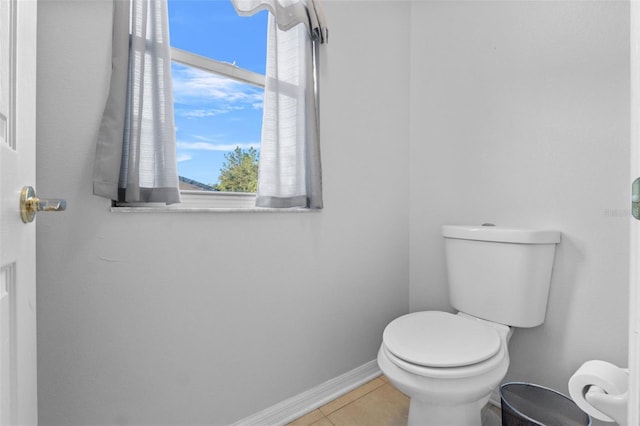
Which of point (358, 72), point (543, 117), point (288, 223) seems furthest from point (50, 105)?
point (543, 117)

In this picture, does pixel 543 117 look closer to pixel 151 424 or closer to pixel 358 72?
pixel 358 72

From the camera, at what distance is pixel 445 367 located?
0.90 m

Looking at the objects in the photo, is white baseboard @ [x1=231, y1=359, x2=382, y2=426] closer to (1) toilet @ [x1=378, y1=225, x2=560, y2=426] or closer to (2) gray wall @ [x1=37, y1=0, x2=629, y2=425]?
(2) gray wall @ [x1=37, y1=0, x2=629, y2=425]

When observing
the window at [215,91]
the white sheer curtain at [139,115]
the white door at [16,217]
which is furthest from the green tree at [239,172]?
the white door at [16,217]

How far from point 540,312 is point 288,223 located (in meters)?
1.05

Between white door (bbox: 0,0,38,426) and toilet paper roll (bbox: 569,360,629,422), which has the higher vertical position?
white door (bbox: 0,0,38,426)

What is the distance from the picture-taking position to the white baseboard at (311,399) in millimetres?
1205

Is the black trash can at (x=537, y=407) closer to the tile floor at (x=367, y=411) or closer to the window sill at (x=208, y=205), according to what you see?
the tile floor at (x=367, y=411)

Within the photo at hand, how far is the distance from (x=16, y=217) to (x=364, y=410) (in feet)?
4.54

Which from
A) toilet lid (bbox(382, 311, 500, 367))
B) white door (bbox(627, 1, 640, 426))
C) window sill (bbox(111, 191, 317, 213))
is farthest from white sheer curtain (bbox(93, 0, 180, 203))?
white door (bbox(627, 1, 640, 426))

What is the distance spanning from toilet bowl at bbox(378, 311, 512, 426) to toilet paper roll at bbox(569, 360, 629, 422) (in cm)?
25

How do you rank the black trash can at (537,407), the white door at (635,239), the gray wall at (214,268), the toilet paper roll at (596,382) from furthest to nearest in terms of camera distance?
1. the black trash can at (537,407)
2. the gray wall at (214,268)
3. the toilet paper roll at (596,382)
4. the white door at (635,239)

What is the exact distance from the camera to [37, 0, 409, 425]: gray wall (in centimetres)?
83

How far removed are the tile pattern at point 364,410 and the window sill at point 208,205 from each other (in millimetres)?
871
